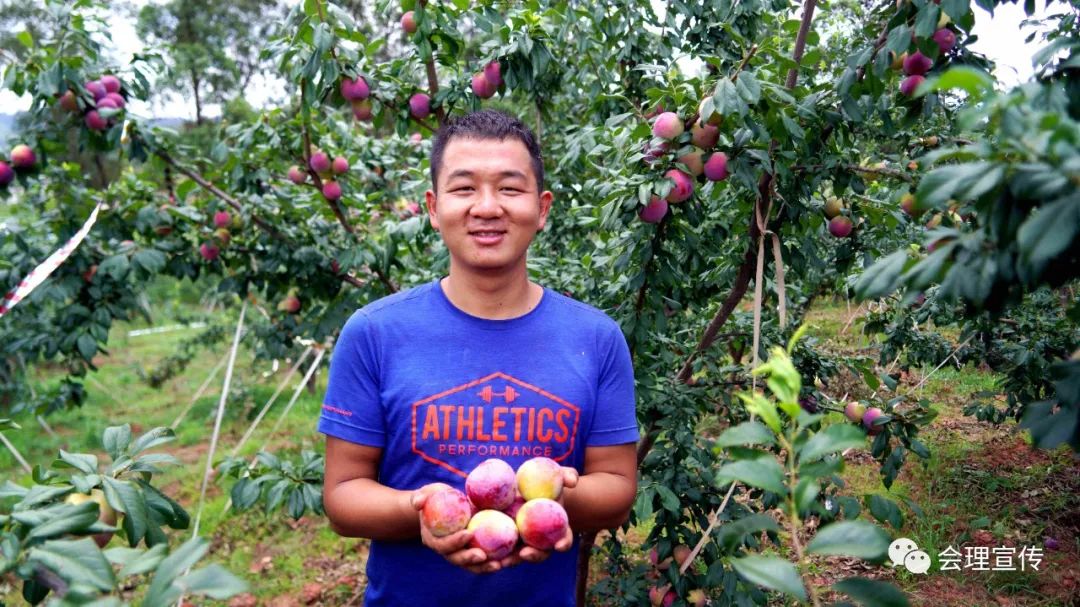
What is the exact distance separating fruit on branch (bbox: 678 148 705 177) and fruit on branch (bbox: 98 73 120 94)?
2.06 meters

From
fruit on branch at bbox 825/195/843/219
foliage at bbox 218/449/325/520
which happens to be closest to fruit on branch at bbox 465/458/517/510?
foliage at bbox 218/449/325/520

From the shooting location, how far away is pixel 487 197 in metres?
1.34

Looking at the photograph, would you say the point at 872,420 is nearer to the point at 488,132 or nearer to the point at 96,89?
the point at 488,132

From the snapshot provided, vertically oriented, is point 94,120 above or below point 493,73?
below

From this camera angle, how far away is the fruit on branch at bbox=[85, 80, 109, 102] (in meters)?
2.52

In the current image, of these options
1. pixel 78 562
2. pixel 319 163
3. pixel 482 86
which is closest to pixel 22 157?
pixel 319 163

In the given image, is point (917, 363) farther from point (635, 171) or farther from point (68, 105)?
point (68, 105)

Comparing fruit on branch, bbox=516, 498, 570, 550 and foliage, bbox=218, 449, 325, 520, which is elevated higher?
fruit on branch, bbox=516, 498, 570, 550

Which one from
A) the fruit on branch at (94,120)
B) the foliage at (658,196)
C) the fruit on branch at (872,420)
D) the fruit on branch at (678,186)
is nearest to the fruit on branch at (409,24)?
the foliage at (658,196)

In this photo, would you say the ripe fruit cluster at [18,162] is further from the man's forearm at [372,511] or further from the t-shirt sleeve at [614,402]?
the t-shirt sleeve at [614,402]

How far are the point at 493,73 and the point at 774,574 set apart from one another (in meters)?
1.76

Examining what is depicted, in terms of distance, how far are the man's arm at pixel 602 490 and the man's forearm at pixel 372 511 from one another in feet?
0.90

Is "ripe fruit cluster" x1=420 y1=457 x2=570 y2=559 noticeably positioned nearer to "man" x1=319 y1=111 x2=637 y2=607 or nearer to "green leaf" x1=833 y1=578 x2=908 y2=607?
"man" x1=319 y1=111 x2=637 y2=607

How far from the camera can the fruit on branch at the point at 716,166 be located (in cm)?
166
